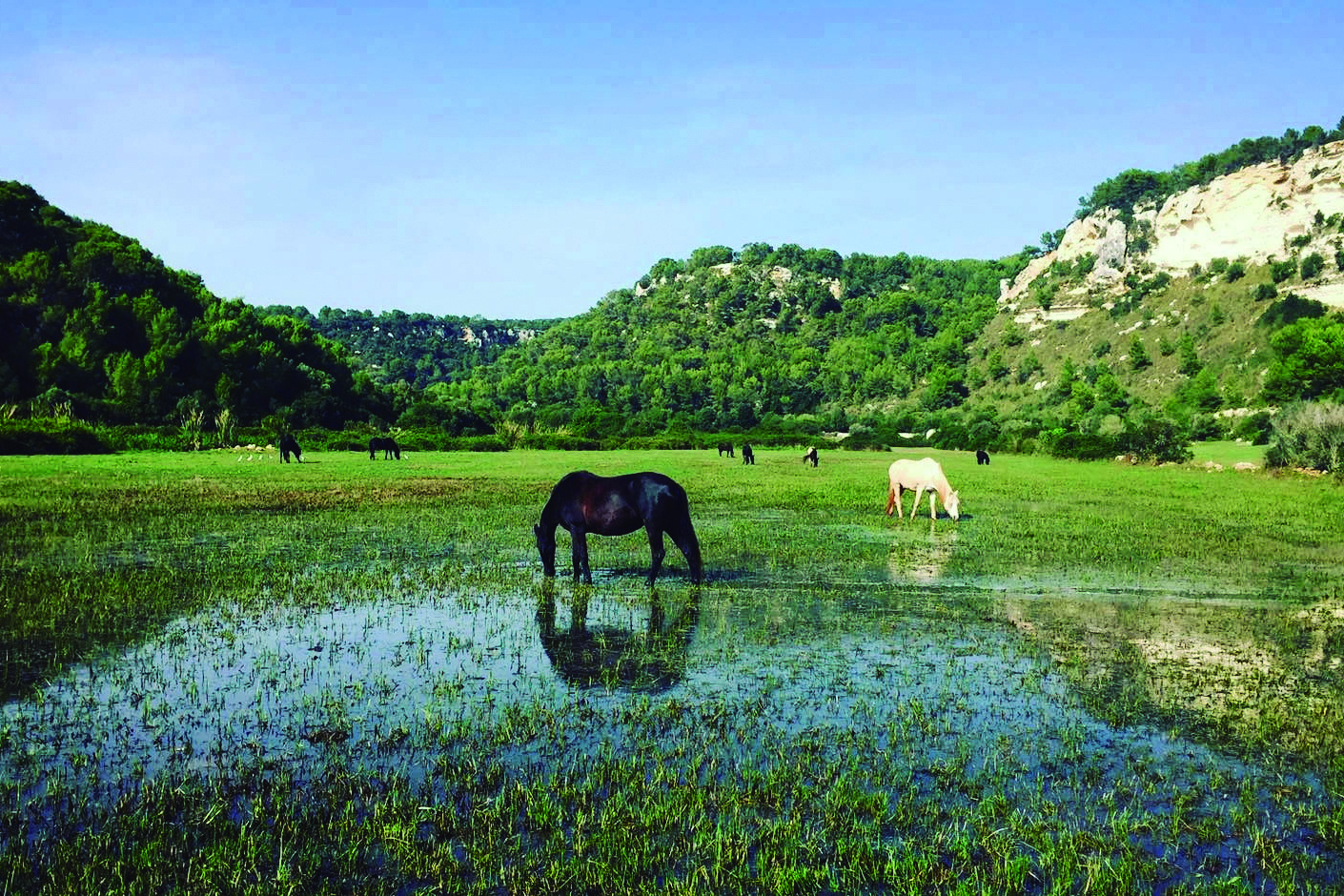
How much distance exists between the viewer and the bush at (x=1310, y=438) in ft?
130

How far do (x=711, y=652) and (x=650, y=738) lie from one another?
2.97 m

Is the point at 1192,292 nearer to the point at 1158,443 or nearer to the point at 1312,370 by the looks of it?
the point at 1312,370

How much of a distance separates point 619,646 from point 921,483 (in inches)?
631

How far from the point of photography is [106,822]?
19.7 ft

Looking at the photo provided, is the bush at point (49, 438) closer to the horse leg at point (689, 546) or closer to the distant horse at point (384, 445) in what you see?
the distant horse at point (384, 445)

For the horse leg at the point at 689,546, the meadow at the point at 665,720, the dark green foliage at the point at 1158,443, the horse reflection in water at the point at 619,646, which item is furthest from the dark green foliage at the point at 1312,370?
the horse reflection in water at the point at 619,646

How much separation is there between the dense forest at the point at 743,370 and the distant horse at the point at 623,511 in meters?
46.1

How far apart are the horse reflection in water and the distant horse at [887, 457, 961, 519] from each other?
42.4ft

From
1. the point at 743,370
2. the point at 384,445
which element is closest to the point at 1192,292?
the point at 743,370

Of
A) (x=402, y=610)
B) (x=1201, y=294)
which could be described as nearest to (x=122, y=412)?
(x=402, y=610)

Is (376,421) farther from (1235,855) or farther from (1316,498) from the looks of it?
(1235,855)

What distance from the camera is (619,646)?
1103cm

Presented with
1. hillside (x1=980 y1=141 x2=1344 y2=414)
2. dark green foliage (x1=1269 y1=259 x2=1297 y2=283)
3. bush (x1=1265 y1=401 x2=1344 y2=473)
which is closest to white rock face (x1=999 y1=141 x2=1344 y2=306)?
hillside (x1=980 y1=141 x2=1344 y2=414)

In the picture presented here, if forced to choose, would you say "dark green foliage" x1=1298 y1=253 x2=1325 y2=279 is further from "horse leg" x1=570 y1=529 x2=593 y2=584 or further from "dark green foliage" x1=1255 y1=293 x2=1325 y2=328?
"horse leg" x1=570 y1=529 x2=593 y2=584
